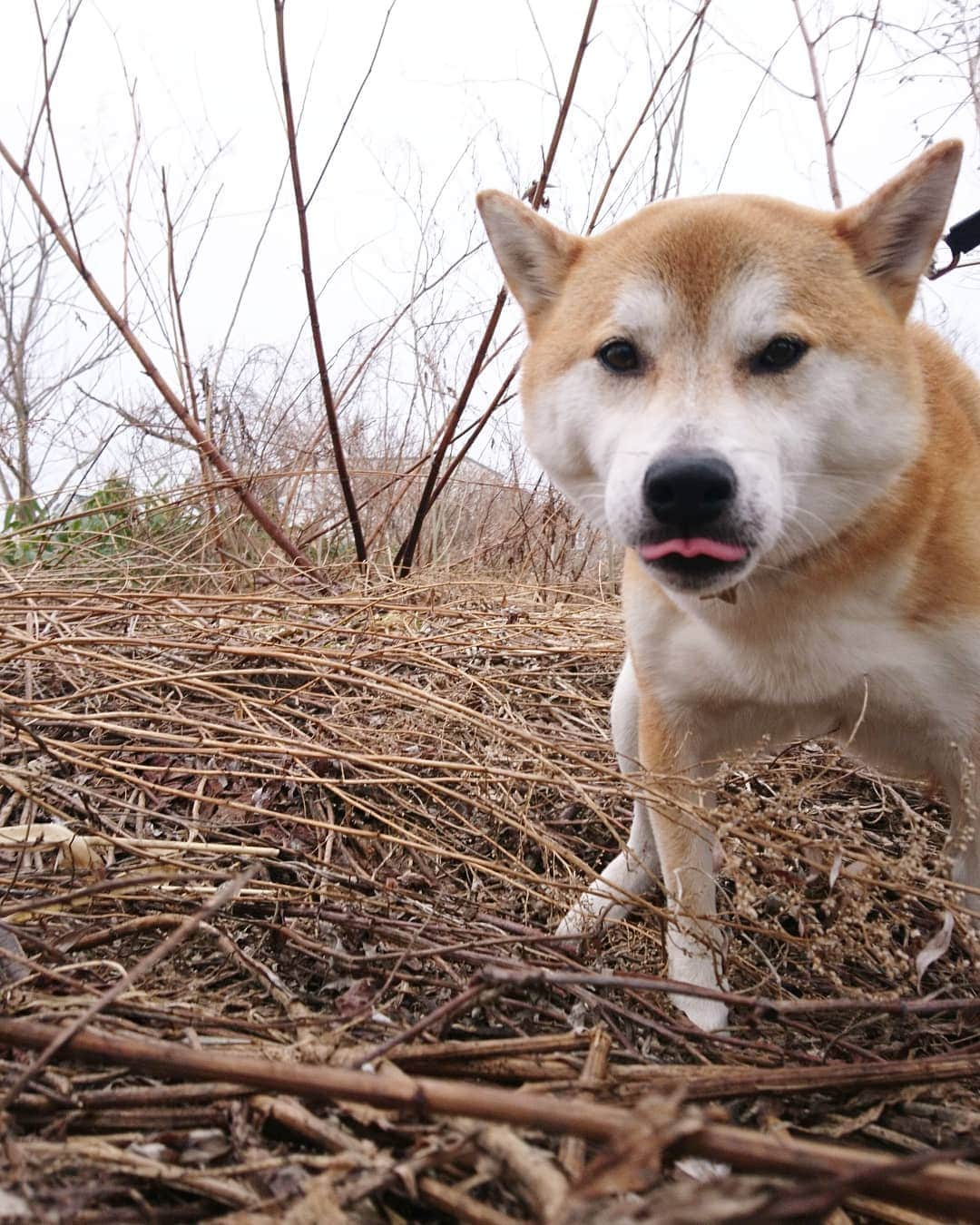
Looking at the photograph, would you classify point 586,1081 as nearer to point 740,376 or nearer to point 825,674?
point 825,674

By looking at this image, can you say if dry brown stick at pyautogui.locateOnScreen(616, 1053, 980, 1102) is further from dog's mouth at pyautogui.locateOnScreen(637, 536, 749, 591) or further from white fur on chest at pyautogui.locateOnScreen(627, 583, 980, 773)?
dog's mouth at pyautogui.locateOnScreen(637, 536, 749, 591)

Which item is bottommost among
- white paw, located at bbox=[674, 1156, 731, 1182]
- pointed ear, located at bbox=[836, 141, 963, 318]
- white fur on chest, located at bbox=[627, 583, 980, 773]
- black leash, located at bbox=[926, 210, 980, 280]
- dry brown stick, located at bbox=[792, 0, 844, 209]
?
white paw, located at bbox=[674, 1156, 731, 1182]

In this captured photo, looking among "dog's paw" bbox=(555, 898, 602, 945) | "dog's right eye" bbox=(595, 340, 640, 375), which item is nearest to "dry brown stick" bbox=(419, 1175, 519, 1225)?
"dog's paw" bbox=(555, 898, 602, 945)

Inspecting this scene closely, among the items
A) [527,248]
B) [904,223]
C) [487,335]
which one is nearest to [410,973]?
[527,248]

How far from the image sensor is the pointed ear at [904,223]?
1658mm

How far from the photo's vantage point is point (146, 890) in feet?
4.97

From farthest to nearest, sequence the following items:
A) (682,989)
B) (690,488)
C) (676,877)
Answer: (676,877) < (690,488) < (682,989)

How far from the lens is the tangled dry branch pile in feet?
2.53

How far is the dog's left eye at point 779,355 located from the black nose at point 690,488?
12.2 inches

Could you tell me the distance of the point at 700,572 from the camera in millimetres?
1455

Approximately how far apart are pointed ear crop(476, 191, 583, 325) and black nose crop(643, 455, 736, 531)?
783 mm

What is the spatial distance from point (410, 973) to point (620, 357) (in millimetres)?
1097

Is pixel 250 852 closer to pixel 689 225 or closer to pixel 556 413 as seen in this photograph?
pixel 556 413

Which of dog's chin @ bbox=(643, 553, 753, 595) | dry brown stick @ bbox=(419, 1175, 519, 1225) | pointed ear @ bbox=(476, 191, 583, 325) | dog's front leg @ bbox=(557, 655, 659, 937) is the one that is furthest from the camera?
dog's front leg @ bbox=(557, 655, 659, 937)
